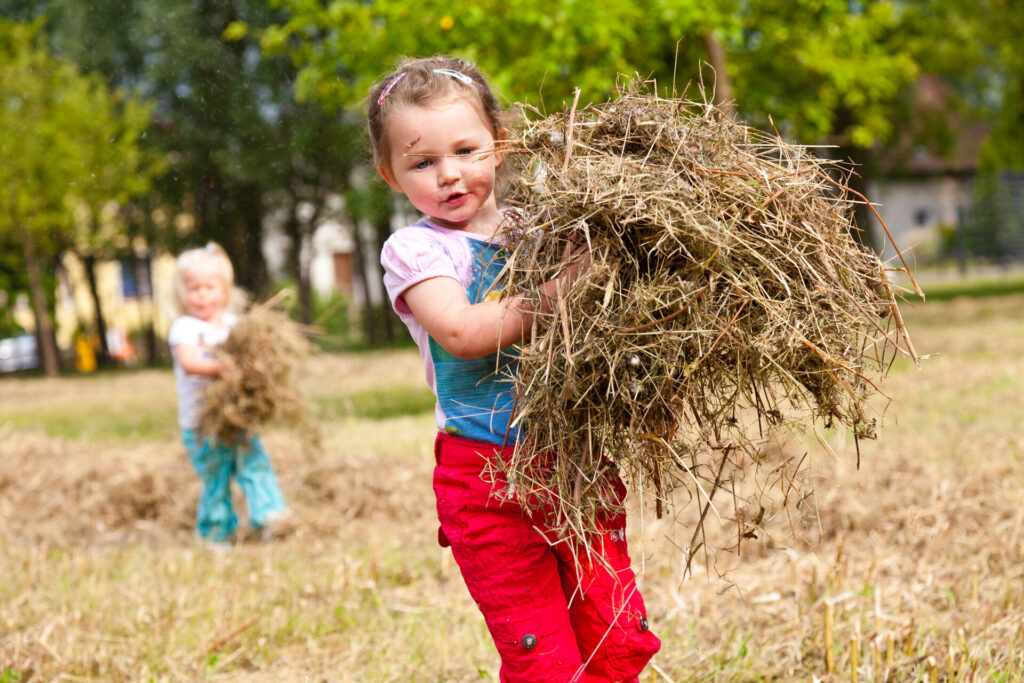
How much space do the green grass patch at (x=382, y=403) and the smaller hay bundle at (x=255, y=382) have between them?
11.1 feet

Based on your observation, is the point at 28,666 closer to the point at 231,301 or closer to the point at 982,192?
the point at 231,301

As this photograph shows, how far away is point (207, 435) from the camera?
5.62 m

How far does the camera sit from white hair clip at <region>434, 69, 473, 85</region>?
2.53m

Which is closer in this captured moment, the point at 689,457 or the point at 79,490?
the point at 689,457

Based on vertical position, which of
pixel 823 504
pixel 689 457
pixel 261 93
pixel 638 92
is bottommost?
pixel 823 504

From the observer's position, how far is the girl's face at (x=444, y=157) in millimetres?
2480

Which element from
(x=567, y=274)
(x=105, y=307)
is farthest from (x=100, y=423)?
(x=105, y=307)

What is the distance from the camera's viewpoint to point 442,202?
2.51m

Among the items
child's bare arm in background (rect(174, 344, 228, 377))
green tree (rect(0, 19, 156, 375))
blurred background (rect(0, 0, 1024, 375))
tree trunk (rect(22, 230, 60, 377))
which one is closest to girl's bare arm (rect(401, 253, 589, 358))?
child's bare arm in background (rect(174, 344, 228, 377))

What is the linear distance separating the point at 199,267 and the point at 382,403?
5407 mm

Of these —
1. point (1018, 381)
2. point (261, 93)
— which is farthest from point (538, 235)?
point (261, 93)

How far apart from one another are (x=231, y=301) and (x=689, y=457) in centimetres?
452

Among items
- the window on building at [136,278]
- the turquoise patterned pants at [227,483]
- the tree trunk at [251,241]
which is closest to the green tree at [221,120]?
the tree trunk at [251,241]

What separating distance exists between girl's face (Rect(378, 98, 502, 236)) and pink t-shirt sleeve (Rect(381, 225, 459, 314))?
0.10m
